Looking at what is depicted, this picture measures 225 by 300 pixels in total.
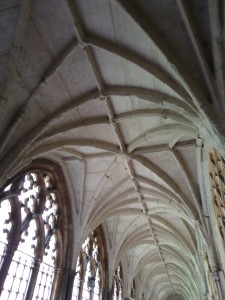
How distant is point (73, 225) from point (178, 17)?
815 cm

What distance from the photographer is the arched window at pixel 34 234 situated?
27.1 feet

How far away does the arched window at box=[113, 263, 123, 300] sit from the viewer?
655 inches

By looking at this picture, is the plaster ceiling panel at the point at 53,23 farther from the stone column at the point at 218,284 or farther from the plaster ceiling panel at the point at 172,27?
the stone column at the point at 218,284

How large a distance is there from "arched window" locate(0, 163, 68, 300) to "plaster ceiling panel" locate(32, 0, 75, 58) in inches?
161

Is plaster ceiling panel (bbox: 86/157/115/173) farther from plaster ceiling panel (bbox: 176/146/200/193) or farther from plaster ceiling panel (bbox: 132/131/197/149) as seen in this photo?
plaster ceiling panel (bbox: 176/146/200/193)

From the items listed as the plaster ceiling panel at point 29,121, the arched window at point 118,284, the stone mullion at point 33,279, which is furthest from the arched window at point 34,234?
the arched window at point 118,284

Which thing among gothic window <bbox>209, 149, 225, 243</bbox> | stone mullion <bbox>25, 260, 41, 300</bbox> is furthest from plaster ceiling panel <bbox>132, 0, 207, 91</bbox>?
stone mullion <bbox>25, 260, 41, 300</bbox>

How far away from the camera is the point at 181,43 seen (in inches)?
233

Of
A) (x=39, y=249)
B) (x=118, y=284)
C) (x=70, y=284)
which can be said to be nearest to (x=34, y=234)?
(x=39, y=249)

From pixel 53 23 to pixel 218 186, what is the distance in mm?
7485

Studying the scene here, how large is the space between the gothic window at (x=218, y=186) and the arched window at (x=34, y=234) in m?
5.32

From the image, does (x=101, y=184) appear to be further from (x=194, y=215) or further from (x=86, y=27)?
(x=86, y=27)

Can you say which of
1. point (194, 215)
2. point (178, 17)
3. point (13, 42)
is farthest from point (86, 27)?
point (194, 215)

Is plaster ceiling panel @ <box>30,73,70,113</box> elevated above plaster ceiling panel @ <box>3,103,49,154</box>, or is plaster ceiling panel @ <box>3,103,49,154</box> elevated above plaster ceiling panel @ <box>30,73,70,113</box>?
plaster ceiling panel @ <box>30,73,70,113</box>
